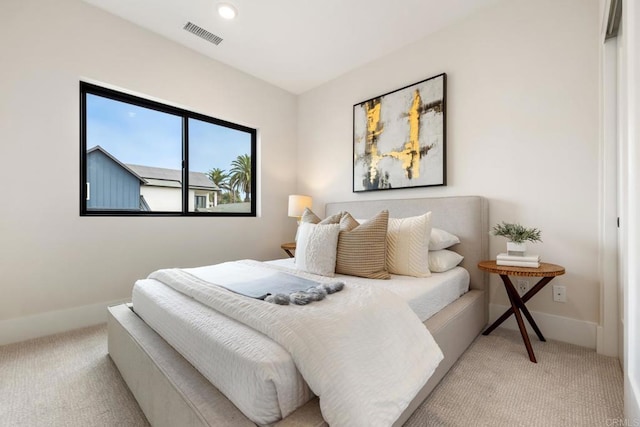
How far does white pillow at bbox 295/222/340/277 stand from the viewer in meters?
1.90


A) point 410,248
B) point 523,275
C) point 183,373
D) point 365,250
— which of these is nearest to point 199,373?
point 183,373

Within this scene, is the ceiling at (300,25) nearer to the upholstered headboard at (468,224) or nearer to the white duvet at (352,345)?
the upholstered headboard at (468,224)

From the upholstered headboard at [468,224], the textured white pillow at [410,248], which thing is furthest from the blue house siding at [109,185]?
the upholstered headboard at [468,224]

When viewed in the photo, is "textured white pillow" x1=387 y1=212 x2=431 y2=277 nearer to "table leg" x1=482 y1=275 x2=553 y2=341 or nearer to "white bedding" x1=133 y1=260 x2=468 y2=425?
"white bedding" x1=133 y1=260 x2=468 y2=425

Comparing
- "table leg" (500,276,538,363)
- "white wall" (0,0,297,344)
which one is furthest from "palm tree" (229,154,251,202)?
"table leg" (500,276,538,363)

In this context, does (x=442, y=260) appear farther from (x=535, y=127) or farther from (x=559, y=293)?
(x=535, y=127)

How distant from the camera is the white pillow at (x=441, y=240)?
6.94 ft

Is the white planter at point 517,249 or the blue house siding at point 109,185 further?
the blue house siding at point 109,185

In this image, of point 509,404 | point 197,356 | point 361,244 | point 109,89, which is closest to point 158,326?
point 197,356

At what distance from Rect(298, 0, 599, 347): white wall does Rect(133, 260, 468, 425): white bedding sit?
1297 millimetres

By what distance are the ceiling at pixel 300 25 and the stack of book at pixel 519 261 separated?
2.09 metres

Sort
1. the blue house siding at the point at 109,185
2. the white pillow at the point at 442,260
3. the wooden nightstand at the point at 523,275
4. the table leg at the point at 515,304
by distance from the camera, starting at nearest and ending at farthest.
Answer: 1. the wooden nightstand at the point at 523,275
2. the table leg at the point at 515,304
3. the white pillow at the point at 442,260
4. the blue house siding at the point at 109,185

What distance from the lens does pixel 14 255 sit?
204 cm

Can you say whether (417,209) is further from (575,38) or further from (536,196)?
(575,38)
